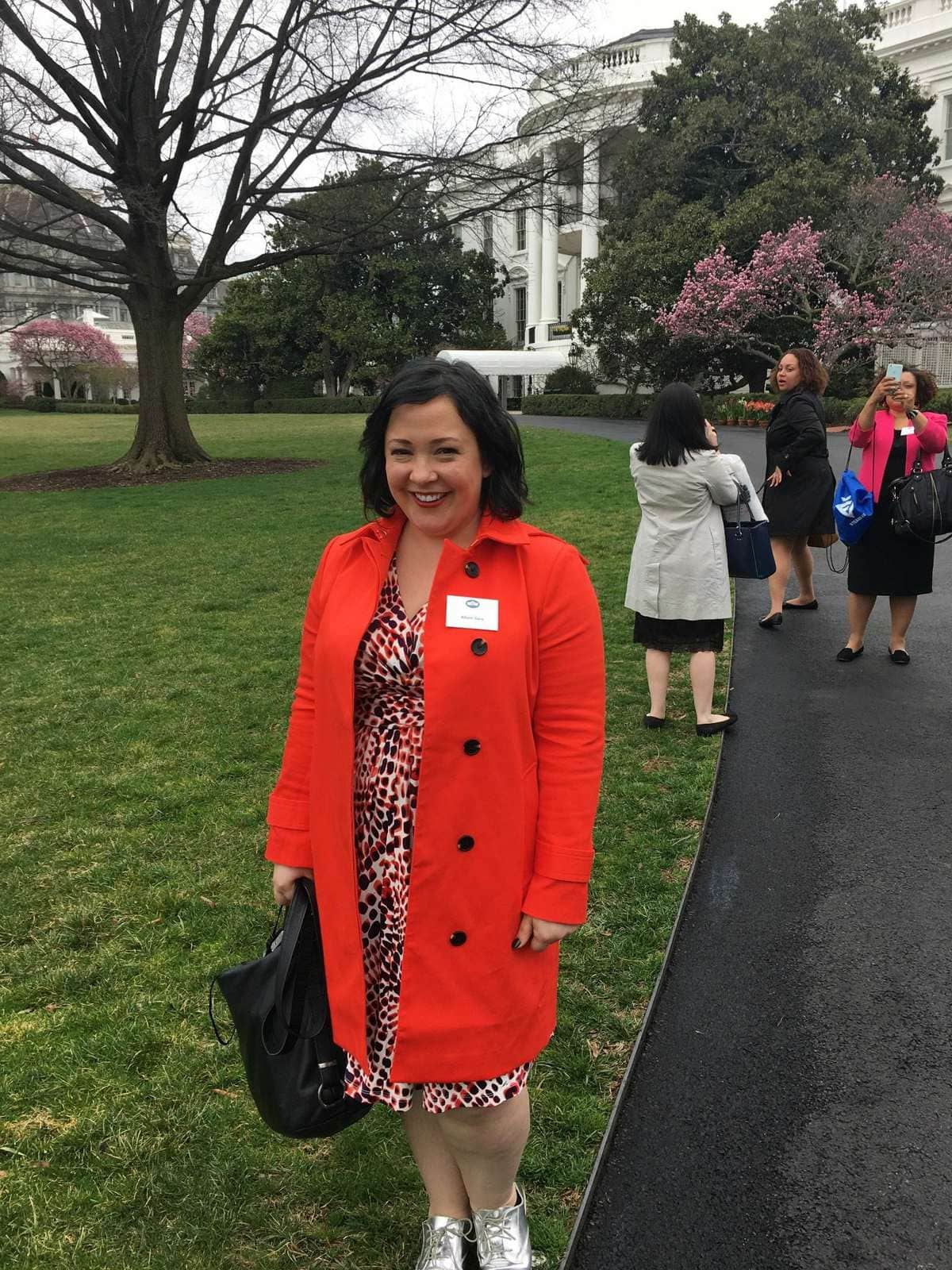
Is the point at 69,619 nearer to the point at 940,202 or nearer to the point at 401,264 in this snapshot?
the point at 401,264

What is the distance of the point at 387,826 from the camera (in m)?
1.98

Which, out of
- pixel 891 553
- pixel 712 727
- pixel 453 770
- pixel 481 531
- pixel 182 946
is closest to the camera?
pixel 453 770

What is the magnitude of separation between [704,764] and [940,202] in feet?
147

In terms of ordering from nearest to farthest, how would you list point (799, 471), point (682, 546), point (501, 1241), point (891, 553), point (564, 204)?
point (501, 1241), point (682, 546), point (891, 553), point (799, 471), point (564, 204)

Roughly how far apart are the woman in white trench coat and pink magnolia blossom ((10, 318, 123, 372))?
6966cm

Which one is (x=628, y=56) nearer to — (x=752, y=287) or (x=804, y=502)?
(x=752, y=287)

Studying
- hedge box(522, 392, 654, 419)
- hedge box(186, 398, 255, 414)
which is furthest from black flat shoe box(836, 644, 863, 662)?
hedge box(186, 398, 255, 414)

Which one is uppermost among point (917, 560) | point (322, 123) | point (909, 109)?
point (909, 109)

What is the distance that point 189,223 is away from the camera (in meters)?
16.9

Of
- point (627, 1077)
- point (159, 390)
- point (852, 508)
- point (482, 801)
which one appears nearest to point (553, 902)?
point (482, 801)

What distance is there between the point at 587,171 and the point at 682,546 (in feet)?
49.7

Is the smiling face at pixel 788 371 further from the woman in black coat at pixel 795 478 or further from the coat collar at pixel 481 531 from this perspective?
the coat collar at pixel 481 531

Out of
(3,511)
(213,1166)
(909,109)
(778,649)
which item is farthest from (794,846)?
(909,109)

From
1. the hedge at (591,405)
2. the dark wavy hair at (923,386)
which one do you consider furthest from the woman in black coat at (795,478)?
the hedge at (591,405)
